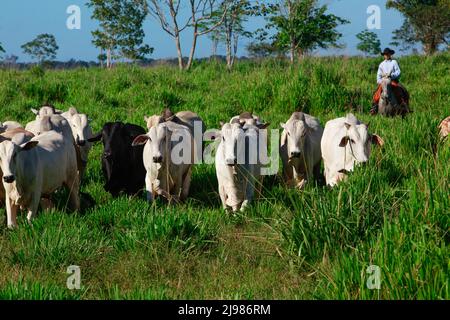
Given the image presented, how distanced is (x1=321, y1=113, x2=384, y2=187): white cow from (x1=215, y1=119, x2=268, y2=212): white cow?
99 cm

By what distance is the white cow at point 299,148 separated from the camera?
29.9ft

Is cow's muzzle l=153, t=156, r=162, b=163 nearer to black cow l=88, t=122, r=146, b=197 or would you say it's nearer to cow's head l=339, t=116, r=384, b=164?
black cow l=88, t=122, r=146, b=197

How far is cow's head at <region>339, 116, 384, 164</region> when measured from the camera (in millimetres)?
8164

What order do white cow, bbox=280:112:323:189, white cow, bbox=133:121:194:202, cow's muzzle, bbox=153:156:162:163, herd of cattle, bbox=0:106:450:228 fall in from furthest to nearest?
white cow, bbox=280:112:323:189
white cow, bbox=133:121:194:202
cow's muzzle, bbox=153:156:162:163
herd of cattle, bbox=0:106:450:228

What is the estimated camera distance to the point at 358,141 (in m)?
8.23

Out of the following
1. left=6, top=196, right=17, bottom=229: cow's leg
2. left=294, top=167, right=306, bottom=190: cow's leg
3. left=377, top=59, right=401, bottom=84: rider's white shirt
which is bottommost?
left=6, top=196, right=17, bottom=229: cow's leg

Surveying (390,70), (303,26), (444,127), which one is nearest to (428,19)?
(303,26)

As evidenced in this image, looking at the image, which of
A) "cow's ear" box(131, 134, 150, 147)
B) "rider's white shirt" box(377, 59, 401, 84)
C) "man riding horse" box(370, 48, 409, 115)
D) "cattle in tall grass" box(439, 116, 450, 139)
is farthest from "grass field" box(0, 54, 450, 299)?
"rider's white shirt" box(377, 59, 401, 84)

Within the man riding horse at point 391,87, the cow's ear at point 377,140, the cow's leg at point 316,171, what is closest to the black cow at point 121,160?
the cow's leg at point 316,171

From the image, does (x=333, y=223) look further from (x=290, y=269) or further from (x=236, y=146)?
(x=236, y=146)

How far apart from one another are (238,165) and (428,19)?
3584cm

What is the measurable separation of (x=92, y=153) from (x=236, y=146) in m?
3.89

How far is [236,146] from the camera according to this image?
7.86 meters
